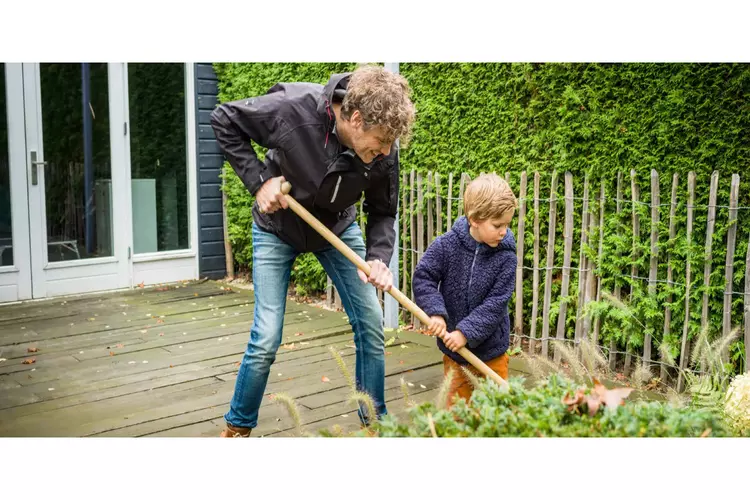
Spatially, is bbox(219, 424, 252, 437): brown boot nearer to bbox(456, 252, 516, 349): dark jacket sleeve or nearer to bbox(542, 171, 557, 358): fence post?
bbox(456, 252, 516, 349): dark jacket sleeve

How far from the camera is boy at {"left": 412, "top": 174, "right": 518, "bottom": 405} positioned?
2824 millimetres

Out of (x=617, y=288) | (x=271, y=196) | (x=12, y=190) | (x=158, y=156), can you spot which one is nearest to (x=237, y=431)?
(x=271, y=196)

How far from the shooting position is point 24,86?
6449 millimetres

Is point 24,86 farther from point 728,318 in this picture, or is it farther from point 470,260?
point 728,318

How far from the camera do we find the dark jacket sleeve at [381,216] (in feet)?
9.57

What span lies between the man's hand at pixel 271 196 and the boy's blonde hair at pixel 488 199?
0.70m

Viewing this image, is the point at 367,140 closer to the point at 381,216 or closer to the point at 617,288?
the point at 381,216

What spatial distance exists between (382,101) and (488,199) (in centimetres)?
63

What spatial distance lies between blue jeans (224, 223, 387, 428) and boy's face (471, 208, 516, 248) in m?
0.49

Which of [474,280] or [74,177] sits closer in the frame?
[474,280]

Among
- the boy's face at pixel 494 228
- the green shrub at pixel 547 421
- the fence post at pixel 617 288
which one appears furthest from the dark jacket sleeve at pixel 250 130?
the fence post at pixel 617 288

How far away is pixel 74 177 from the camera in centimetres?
686

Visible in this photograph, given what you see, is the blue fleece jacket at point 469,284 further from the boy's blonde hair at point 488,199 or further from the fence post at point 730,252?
the fence post at point 730,252

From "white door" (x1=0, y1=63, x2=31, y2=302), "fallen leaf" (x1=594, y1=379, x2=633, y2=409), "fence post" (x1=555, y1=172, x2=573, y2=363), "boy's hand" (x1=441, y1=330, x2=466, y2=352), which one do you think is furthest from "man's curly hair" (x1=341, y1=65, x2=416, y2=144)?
"white door" (x1=0, y1=63, x2=31, y2=302)
